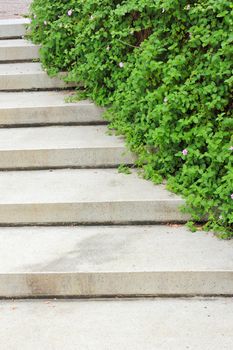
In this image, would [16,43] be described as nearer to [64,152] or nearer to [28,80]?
[28,80]

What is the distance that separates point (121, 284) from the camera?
3822 millimetres

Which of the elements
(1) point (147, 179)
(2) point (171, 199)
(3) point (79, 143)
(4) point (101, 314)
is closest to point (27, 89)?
(3) point (79, 143)

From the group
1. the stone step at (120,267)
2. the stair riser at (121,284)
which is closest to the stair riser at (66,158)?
the stone step at (120,267)

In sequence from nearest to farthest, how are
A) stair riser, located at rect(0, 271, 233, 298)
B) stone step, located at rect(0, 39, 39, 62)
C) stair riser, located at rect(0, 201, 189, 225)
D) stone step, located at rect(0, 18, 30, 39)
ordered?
stair riser, located at rect(0, 271, 233, 298), stair riser, located at rect(0, 201, 189, 225), stone step, located at rect(0, 39, 39, 62), stone step, located at rect(0, 18, 30, 39)

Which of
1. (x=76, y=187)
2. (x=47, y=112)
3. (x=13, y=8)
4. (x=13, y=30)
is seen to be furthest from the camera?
(x=13, y=8)

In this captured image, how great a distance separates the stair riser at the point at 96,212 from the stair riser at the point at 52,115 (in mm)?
1208

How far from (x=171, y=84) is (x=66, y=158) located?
101 cm

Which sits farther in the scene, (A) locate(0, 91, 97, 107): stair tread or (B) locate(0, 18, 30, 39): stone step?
(B) locate(0, 18, 30, 39): stone step

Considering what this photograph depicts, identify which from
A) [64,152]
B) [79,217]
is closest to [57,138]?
[64,152]

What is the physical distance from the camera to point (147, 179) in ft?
15.4

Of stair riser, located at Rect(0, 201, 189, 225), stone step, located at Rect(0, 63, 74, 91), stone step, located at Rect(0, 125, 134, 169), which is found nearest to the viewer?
stair riser, located at Rect(0, 201, 189, 225)

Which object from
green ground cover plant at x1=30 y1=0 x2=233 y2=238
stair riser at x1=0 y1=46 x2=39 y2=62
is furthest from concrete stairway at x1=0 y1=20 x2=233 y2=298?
stair riser at x1=0 y1=46 x2=39 y2=62

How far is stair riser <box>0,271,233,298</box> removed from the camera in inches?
149

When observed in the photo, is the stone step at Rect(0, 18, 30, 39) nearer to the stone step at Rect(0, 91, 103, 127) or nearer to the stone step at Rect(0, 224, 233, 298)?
the stone step at Rect(0, 91, 103, 127)
